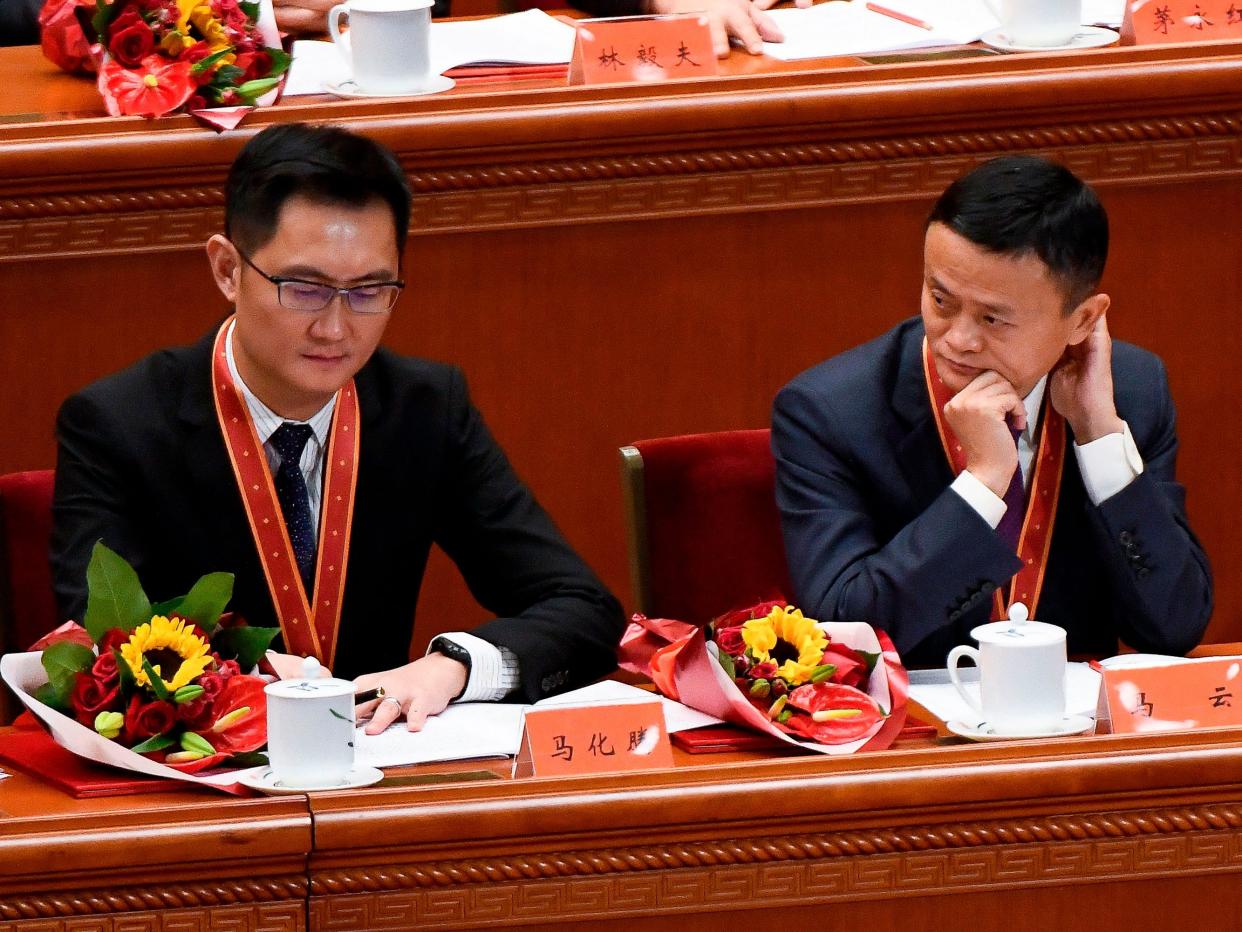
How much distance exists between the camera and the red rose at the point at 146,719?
187 centimetres

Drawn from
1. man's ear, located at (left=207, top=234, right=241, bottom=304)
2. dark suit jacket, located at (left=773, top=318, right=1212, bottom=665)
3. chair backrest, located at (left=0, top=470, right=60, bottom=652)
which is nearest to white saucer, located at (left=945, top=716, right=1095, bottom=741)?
dark suit jacket, located at (left=773, top=318, right=1212, bottom=665)

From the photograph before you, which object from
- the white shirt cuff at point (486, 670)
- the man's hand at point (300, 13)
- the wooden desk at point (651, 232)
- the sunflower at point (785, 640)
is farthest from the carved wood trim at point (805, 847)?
the man's hand at point (300, 13)

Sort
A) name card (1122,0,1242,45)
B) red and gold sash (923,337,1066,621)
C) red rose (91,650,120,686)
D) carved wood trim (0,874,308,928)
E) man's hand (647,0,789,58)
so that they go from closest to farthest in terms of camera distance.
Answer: carved wood trim (0,874,308,928) < red rose (91,650,120,686) < red and gold sash (923,337,1066,621) < name card (1122,0,1242,45) < man's hand (647,0,789,58)

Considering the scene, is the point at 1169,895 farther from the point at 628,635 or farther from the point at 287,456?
the point at 287,456

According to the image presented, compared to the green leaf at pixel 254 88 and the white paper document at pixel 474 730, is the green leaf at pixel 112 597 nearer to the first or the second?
the white paper document at pixel 474 730

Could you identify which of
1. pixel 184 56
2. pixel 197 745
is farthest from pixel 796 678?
pixel 184 56

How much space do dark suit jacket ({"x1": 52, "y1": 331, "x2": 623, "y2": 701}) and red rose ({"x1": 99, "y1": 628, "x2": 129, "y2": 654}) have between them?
34 cm

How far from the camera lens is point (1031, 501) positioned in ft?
7.86

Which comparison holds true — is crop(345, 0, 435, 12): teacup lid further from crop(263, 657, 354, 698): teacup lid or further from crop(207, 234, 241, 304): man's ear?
crop(263, 657, 354, 698): teacup lid

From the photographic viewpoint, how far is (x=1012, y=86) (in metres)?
2.82

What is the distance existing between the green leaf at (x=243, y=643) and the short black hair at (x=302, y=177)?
0.46m

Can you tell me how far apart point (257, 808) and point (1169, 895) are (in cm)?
76

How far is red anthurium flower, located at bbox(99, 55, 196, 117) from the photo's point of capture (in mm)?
A: 2680

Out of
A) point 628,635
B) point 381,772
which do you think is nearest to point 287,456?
point 628,635
